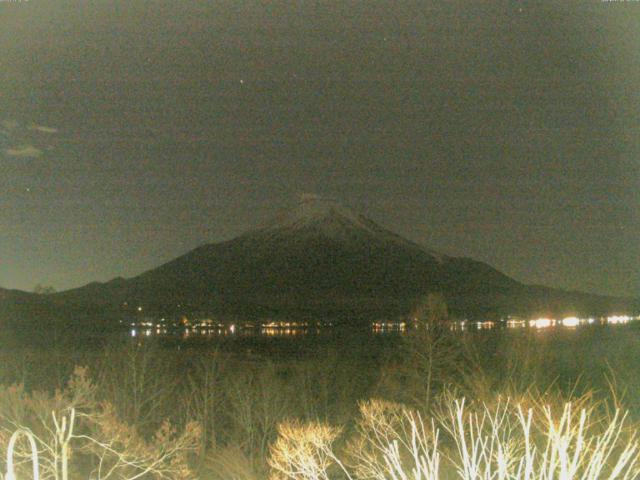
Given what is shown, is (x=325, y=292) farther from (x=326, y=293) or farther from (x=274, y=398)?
(x=274, y=398)

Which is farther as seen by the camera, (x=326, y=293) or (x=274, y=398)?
(x=326, y=293)

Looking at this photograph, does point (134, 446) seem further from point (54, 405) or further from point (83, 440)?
point (83, 440)

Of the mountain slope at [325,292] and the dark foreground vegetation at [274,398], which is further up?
the mountain slope at [325,292]

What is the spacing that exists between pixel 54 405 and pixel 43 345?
164 ft

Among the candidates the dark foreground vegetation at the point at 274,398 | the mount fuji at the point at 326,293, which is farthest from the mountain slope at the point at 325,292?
the dark foreground vegetation at the point at 274,398

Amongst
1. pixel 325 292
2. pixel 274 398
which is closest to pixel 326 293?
pixel 325 292

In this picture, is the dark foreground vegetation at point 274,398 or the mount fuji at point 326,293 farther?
the mount fuji at point 326,293

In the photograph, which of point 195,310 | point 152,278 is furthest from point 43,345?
point 152,278

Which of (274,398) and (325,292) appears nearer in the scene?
(274,398)

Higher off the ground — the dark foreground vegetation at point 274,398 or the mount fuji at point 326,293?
the mount fuji at point 326,293

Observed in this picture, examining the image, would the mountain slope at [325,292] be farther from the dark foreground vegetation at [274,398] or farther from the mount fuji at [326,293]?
the dark foreground vegetation at [274,398]

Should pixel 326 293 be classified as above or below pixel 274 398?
above

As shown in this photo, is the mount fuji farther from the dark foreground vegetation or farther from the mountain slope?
the dark foreground vegetation

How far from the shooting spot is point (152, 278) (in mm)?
186125
